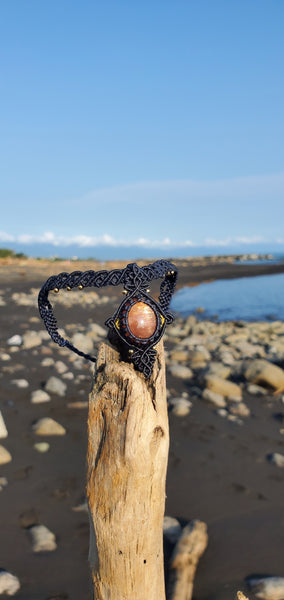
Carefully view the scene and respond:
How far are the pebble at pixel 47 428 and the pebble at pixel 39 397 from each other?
96cm

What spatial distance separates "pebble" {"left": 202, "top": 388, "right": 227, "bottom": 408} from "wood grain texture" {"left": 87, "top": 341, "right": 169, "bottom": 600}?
15.7 ft

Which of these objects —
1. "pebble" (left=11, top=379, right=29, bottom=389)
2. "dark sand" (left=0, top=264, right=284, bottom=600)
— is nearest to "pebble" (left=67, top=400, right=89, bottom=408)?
"dark sand" (left=0, top=264, right=284, bottom=600)

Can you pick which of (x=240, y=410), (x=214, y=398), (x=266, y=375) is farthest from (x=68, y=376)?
(x=266, y=375)

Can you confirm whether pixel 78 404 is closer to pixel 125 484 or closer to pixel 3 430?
pixel 3 430

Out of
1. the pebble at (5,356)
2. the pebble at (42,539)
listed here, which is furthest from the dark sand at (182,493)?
the pebble at (5,356)

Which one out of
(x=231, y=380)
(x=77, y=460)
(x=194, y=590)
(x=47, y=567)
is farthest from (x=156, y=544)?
(x=231, y=380)

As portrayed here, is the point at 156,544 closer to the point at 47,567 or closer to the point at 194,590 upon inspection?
the point at 194,590

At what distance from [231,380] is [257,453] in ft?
10.1

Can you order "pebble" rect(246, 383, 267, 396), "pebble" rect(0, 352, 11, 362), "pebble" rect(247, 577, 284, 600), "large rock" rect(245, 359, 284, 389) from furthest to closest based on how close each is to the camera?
"pebble" rect(0, 352, 11, 362) → "large rock" rect(245, 359, 284, 389) → "pebble" rect(246, 383, 267, 396) → "pebble" rect(247, 577, 284, 600)

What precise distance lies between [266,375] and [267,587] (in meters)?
5.23

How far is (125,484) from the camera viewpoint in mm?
2684

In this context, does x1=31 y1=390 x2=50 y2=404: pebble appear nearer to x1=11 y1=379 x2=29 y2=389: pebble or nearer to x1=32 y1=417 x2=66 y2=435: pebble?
x1=11 y1=379 x2=29 y2=389: pebble

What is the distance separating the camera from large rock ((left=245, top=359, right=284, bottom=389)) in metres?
8.31

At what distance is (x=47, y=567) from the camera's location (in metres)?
3.58
